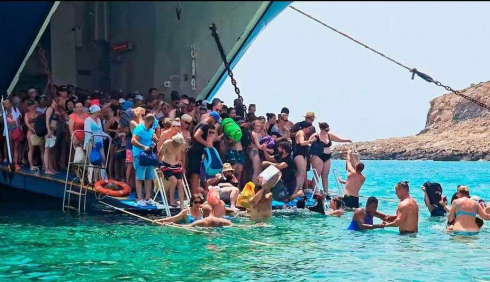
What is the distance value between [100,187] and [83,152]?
68 centimetres

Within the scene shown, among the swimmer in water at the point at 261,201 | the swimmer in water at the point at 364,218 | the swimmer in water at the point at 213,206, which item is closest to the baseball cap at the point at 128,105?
the swimmer in water at the point at 213,206

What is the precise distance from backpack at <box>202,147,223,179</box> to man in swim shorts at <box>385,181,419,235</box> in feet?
9.83

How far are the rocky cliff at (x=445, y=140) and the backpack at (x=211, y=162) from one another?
22.2m

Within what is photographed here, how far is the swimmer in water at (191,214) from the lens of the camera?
378 inches

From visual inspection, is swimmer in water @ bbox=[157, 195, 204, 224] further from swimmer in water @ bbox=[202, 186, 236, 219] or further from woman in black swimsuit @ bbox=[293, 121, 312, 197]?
woman in black swimsuit @ bbox=[293, 121, 312, 197]

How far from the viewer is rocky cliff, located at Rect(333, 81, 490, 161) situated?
4686 cm

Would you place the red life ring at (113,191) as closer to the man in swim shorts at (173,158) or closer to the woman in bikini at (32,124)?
the man in swim shorts at (173,158)

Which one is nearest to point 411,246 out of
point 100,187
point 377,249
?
point 377,249

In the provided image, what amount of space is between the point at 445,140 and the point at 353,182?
199 feet

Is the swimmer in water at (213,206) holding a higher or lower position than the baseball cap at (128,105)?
lower

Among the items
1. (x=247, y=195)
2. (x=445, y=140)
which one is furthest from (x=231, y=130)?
(x=445, y=140)

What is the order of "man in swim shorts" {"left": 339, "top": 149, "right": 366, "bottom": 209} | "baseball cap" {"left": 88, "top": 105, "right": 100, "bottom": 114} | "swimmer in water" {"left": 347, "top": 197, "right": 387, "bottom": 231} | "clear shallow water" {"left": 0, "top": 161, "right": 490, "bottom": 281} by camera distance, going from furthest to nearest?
"man in swim shorts" {"left": 339, "top": 149, "right": 366, "bottom": 209} < "baseball cap" {"left": 88, "top": 105, "right": 100, "bottom": 114} < "swimmer in water" {"left": 347, "top": 197, "right": 387, "bottom": 231} < "clear shallow water" {"left": 0, "top": 161, "right": 490, "bottom": 281}

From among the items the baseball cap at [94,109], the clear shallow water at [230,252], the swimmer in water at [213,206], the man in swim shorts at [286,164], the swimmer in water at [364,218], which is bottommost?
the clear shallow water at [230,252]

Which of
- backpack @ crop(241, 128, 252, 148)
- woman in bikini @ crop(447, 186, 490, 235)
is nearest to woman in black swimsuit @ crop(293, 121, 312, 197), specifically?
backpack @ crop(241, 128, 252, 148)
